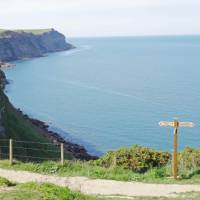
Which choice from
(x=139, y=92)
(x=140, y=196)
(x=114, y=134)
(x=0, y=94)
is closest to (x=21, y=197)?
(x=140, y=196)

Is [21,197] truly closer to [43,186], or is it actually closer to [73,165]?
[43,186]

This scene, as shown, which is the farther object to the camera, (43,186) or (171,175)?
(171,175)

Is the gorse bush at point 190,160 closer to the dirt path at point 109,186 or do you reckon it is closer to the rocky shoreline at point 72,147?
the dirt path at point 109,186

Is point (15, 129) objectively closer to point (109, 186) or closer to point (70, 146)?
point (70, 146)

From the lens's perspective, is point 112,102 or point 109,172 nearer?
point 109,172

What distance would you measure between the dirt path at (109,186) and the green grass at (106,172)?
600 millimetres

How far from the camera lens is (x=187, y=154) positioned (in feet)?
91.4

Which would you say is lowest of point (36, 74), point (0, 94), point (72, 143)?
point (72, 143)

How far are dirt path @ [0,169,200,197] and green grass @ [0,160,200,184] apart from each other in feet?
1.97

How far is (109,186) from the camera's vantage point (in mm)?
22109

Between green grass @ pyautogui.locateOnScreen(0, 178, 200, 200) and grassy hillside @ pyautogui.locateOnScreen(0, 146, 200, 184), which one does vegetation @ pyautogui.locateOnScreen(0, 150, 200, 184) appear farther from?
green grass @ pyautogui.locateOnScreen(0, 178, 200, 200)

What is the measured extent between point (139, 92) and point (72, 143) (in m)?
50.1

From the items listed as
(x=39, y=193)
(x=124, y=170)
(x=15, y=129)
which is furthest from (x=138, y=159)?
(x=15, y=129)

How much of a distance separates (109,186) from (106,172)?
208cm
